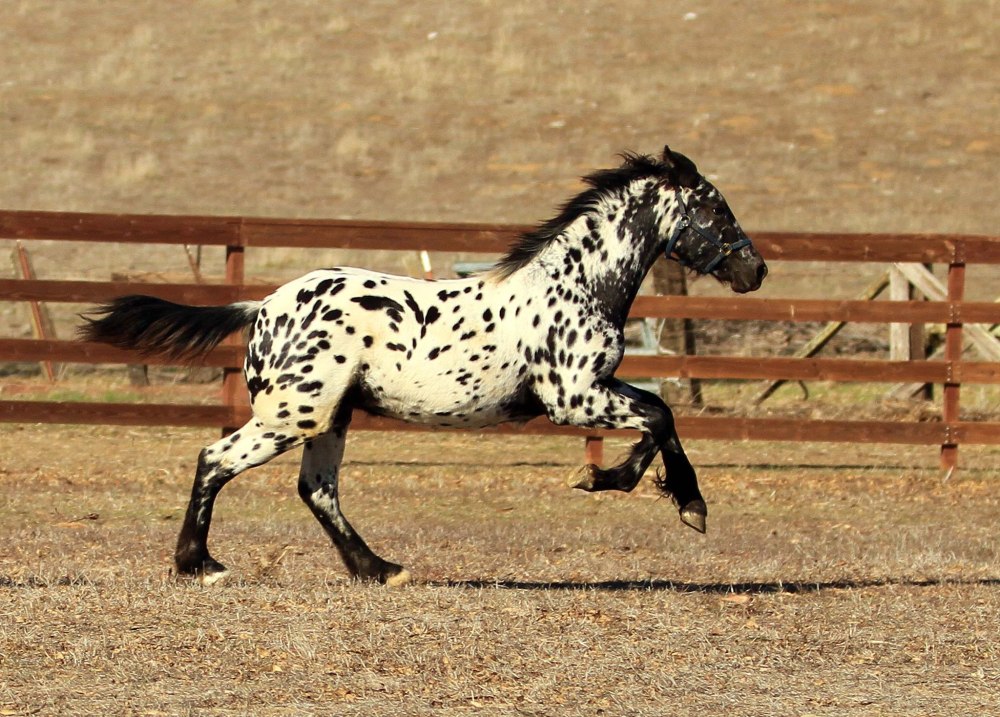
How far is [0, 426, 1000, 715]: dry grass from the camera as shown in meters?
5.39

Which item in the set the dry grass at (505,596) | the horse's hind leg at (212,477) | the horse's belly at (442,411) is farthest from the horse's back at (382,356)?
the dry grass at (505,596)

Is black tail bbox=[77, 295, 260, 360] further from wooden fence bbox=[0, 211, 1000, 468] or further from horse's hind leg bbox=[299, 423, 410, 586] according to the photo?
wooden fence bbox=[0, 211, 1000, 468]

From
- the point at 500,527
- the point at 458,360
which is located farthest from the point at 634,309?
the point at 458,360

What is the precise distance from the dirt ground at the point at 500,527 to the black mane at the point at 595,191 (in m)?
1.57

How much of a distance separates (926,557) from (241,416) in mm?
4806

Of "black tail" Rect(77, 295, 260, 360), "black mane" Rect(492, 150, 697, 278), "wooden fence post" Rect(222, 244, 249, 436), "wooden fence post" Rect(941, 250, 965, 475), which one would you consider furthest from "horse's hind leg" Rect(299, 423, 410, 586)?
"wooden fence post" Rect(941, 250, 965, 475)

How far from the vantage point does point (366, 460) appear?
11609 mm

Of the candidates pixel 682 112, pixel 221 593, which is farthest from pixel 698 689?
pixel 682 112

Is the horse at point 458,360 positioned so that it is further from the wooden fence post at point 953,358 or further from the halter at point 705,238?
the wooden fence post at point 953,358

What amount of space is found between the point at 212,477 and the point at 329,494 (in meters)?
0.56

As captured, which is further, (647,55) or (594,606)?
(647,55)

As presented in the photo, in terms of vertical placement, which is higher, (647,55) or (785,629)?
(647,55)

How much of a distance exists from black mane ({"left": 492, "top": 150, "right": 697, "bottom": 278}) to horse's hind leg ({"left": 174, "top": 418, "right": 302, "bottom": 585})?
134 cm

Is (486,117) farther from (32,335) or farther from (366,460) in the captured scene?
(366,460)
